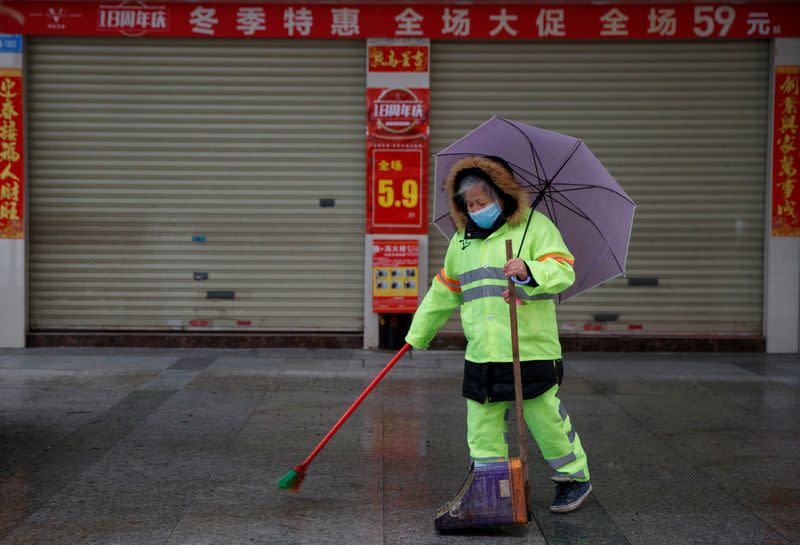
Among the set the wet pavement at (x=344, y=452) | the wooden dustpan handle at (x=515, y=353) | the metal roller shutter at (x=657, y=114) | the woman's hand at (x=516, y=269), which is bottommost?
the wet pavement at (x=344, y=452)

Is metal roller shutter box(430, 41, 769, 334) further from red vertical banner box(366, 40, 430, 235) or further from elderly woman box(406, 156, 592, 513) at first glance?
elderly woman box(406, 156, 592, 513)

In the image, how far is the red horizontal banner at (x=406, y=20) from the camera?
1042cm

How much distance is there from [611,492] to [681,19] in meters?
6.79

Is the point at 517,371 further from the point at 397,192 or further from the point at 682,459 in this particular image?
the point at 397,192

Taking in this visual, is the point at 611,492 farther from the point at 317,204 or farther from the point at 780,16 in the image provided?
the point at 780,16

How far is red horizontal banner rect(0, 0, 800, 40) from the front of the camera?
10.4 meters

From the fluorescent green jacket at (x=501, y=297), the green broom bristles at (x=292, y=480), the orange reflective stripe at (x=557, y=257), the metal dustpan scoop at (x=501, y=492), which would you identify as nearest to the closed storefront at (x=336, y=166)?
the green broom bristles at (x=292, y=480)

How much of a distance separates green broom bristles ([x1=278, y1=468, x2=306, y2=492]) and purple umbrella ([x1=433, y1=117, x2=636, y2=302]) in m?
1.66

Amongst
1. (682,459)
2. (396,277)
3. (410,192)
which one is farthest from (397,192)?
(682,459)

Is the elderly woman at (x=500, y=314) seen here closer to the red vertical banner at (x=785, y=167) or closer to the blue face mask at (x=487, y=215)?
the blue face mask at (x=487, y=215)

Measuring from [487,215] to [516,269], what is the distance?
0.43 meters

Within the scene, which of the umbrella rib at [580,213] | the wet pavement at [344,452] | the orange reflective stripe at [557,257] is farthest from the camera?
the umbrella rib at [580,213]

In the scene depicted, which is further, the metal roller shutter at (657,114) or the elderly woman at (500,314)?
the metal roller shutter at (657,114)

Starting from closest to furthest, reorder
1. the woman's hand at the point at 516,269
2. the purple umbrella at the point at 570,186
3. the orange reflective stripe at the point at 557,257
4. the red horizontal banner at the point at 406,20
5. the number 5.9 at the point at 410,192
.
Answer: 1. the woman's hand at the point at 516,269
2. the orange reflective stripe at the point at 557,257
3. the purple umbrella at the point at 570,186
4. the red horizontal banner at the point at 406,20
5. the number 5.9 at the point at 410,192
